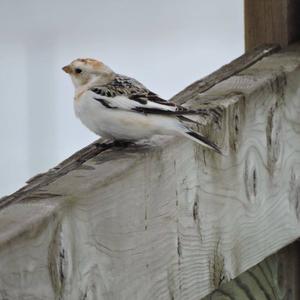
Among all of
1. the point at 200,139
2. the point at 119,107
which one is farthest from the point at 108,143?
the point at 119,107

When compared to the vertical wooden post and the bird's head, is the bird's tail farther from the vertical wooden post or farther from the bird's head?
the bird's head

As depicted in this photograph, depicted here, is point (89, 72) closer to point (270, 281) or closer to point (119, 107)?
point (119, 107)

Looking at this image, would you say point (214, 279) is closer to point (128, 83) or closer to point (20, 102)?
point (128, 83)

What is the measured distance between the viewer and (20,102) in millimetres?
6477

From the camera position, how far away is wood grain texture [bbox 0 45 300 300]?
150 cm

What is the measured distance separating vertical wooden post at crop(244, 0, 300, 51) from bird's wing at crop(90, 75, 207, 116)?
11.3 inches

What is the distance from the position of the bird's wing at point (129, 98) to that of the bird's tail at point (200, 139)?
45cm

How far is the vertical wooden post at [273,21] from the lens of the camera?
8.42 ft

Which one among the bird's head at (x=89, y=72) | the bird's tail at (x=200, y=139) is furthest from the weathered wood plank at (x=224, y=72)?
the bird's head at (x=89, y=72)

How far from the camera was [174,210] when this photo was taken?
1867 mm

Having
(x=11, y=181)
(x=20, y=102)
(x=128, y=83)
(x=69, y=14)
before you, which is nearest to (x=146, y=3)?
(x=69, y=14)

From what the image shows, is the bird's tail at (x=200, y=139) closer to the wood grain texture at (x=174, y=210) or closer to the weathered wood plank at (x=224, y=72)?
the wood grain texture at (x=174, y=210)

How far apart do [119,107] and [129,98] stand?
0.15 ft

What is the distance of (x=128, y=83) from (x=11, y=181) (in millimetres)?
2763
